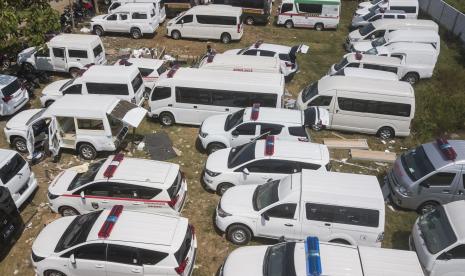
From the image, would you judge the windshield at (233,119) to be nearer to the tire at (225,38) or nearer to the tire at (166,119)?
the tire at (166,119)

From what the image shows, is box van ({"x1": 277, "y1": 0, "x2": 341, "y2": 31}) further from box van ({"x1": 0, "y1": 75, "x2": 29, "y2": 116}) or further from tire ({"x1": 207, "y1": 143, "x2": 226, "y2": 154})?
box van ({"x1": 0, "y1": 75, "x2": 29, "y2": 116})

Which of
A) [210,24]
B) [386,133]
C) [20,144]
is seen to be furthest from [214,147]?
[210,24]

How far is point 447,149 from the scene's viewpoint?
12148 mm

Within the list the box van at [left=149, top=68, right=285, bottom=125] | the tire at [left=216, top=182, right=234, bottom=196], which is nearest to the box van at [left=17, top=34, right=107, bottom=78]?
the box van at [left=149, top=68, right=285, bottom=125]

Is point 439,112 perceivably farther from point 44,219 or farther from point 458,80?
point 44,219

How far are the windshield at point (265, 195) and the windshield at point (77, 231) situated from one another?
13.7 ft

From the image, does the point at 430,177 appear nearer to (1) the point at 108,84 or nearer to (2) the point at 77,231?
(2) the point at 77,231

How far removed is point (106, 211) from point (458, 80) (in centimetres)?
1908

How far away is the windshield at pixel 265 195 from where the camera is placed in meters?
10.9

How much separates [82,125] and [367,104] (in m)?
11.1

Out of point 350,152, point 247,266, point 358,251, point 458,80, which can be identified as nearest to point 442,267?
point 358,251

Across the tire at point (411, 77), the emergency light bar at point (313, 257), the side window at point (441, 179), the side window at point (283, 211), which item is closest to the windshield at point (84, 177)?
the side window at point (283, 211)

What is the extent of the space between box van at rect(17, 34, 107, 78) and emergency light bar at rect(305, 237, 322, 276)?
15.8 meters

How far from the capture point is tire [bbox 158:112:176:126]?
1720 cm
